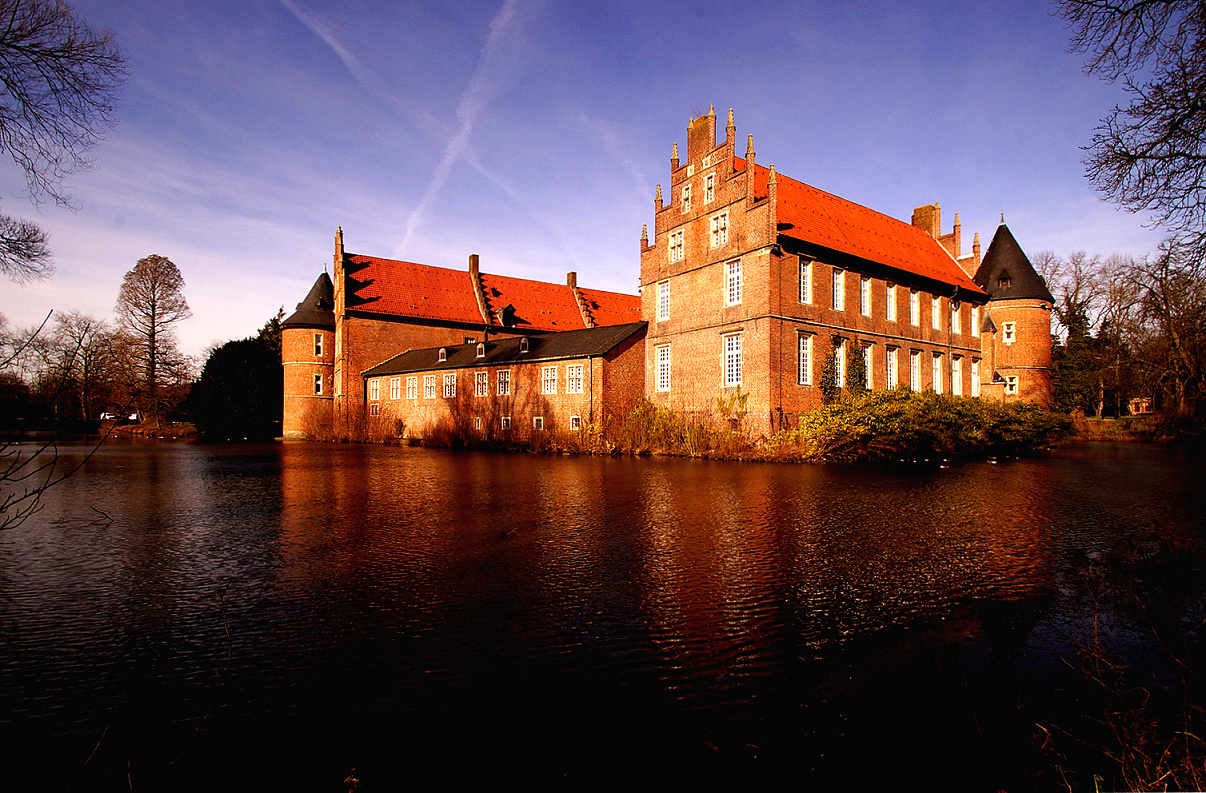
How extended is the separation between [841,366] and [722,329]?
5.44m

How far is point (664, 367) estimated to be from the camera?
29906mm

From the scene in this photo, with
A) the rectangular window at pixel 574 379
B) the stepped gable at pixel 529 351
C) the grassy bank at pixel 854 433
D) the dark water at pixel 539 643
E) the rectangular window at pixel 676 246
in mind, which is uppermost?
the rectangular window at pixel 676 246

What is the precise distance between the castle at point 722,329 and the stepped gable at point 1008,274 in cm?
11

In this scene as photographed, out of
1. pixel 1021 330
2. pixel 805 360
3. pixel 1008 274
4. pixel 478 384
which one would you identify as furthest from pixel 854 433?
pixel 1008 274

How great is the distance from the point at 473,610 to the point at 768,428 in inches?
791

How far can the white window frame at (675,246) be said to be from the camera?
2955cm

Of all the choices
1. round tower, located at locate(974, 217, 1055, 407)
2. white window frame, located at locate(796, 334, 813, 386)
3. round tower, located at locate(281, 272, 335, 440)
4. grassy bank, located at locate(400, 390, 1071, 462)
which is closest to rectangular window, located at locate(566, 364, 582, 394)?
grassy bank, located at locate(400, 390, 1071, 462)

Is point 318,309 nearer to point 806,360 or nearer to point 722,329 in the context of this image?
point 722,329

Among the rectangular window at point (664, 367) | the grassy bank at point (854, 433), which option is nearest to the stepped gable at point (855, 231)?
the rectangular window at point (664, 367)

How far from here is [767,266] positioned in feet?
81.9

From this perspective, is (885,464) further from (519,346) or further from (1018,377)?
(1018,377)

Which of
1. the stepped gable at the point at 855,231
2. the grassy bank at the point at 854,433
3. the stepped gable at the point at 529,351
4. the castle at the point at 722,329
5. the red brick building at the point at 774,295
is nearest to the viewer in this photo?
the grassy bank at the point at 854,433

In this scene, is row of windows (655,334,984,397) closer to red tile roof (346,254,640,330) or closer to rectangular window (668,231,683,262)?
rectangular window (668,231,683,262)

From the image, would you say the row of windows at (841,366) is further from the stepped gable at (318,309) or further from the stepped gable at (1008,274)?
the stepped gable at (318,309)
